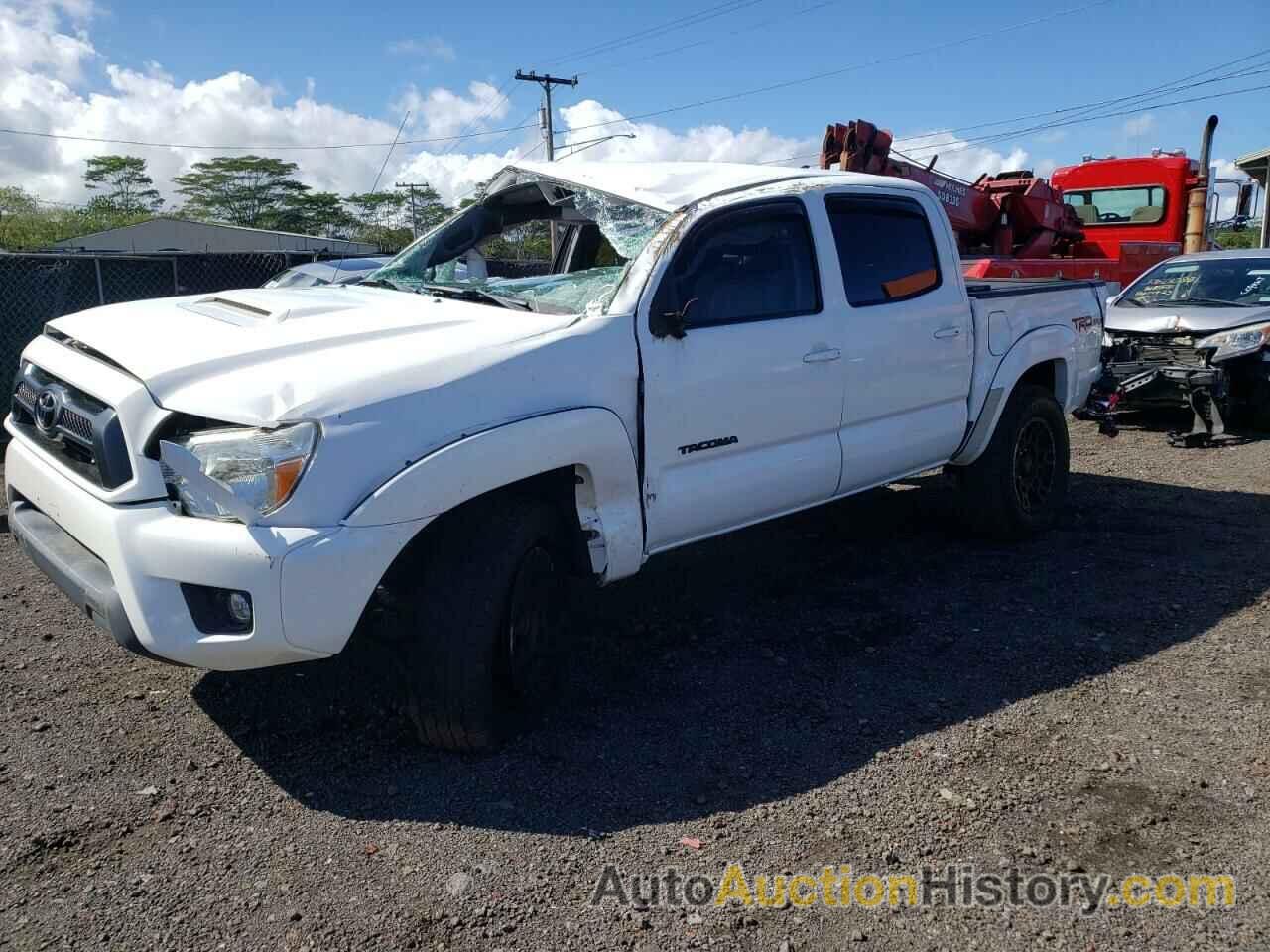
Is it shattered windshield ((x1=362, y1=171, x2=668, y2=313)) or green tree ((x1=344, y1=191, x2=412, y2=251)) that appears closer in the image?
shattered windshield ((x1=362, y1=171, x2=668, y2=313))

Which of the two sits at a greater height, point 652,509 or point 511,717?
point 652,509

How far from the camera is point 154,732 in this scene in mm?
3688

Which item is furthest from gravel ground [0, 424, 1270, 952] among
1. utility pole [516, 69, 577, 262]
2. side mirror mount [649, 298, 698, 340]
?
utility pole [516, 69, 577, 262]

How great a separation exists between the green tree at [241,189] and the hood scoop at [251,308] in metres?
95.2

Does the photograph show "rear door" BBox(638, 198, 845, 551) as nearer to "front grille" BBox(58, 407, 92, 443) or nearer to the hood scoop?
the hood scoop

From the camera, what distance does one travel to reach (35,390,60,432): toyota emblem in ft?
11.7

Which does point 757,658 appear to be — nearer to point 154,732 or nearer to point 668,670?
point 668,670

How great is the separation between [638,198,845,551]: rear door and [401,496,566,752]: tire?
0.54 meters

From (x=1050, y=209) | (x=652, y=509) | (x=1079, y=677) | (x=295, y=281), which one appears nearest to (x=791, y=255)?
(x=652, y=509)

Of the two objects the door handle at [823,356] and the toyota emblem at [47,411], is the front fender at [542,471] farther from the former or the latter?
the toyota emblem at [47,411]

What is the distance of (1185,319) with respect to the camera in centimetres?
948

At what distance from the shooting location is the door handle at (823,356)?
429 centimetres

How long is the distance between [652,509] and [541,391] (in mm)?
675

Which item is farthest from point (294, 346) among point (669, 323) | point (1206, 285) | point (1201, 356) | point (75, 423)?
point (1206, 285)
